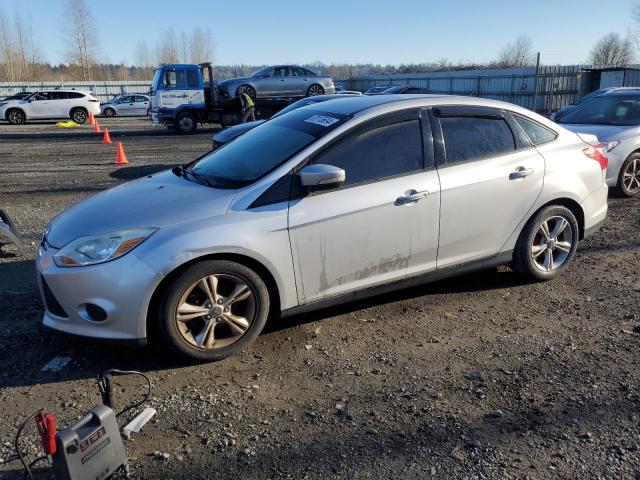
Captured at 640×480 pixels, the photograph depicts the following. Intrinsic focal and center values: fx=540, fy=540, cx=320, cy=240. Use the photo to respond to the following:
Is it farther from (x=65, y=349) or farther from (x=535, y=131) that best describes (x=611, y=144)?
(x=65, y=349)

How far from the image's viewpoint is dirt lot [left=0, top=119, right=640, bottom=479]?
268cm

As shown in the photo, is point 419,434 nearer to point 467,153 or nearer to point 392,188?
point 392,188

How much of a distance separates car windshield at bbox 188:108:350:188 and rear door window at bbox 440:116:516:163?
908mm

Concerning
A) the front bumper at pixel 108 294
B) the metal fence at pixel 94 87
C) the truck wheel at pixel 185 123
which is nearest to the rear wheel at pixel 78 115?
the truck wheel at pixel 185 123

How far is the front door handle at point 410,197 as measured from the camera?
399cm

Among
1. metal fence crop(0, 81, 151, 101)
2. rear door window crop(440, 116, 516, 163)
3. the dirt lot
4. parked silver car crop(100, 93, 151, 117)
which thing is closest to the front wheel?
parked silver car crop(100, 93, 151, 117)

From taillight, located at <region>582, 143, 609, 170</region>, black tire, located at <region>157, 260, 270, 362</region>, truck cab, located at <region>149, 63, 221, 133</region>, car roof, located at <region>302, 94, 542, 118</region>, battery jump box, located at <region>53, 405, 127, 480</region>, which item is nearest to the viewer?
battery jump box, located at <region>53, 405, 127, 480</region>

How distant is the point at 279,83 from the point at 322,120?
19.1 metres

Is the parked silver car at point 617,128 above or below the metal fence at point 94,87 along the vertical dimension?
below

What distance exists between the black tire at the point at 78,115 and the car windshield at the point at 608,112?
962 inches

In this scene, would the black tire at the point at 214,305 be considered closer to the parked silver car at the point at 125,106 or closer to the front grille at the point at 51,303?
the front grille at the point at 51,303

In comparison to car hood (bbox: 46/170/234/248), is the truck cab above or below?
above

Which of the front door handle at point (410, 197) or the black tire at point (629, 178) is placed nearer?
the front door handle at point (410, 197)

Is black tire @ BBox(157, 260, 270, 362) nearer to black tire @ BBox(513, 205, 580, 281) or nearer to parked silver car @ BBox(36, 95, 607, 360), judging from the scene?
parked silver car @ BBox(36, 95, 607, 360)
